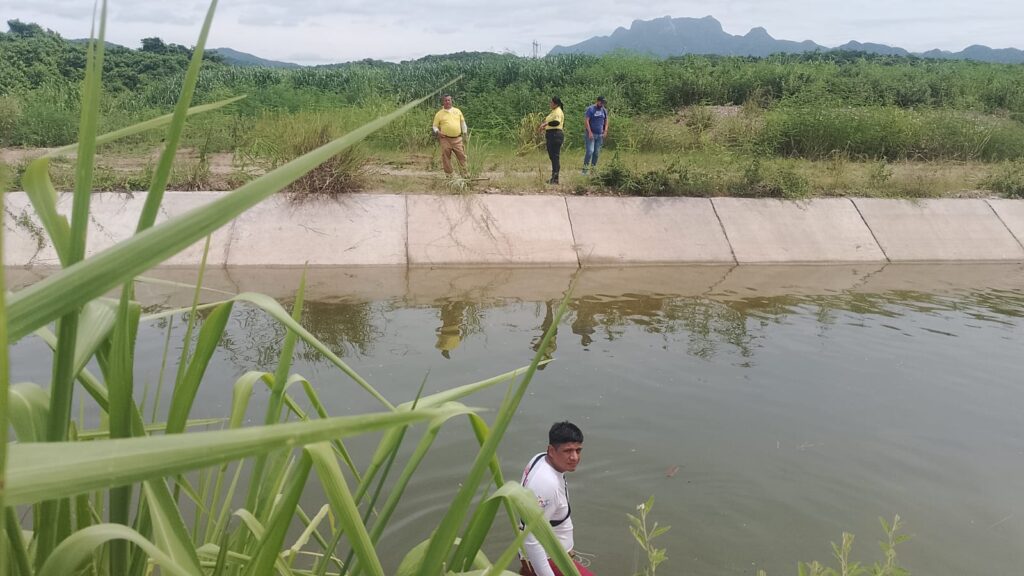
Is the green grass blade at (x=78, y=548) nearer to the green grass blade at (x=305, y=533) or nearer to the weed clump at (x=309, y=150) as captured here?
the green grass blade at (x=305, y=533)

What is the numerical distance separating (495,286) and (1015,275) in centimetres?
807

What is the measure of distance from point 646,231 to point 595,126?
2.89 meters

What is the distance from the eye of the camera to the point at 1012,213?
45.8 feet

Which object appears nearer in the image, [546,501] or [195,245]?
[546,501]

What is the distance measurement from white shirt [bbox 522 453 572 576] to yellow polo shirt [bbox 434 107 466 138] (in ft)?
31.9

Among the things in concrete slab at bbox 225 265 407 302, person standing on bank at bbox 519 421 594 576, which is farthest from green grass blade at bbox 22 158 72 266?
concrete slab at bbox 225 265 407 302

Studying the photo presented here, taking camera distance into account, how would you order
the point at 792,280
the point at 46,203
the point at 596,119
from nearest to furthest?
the point at 46,203 → the point at 792,280 → the point at 596,119

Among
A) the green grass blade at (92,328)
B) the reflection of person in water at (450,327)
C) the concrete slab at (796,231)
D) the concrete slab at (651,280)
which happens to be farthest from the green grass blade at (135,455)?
the concrete slab at (796,231)

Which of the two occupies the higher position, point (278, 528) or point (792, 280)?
point (278, 528)

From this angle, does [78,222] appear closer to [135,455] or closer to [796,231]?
[135,455]

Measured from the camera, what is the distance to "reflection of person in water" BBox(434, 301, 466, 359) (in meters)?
8.33

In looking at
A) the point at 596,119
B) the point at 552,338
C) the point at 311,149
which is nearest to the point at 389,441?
the point at 552,338

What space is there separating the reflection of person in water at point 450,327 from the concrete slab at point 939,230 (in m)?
7.51

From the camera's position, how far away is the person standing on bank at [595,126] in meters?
14.5
